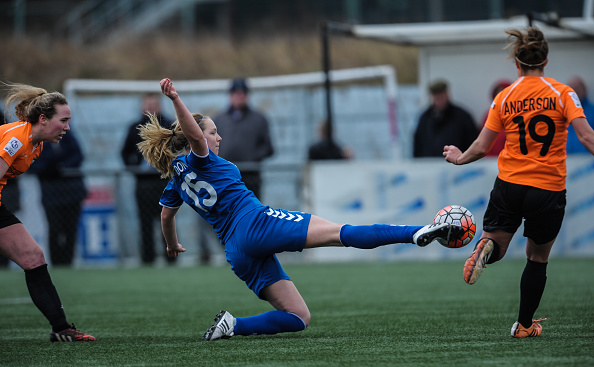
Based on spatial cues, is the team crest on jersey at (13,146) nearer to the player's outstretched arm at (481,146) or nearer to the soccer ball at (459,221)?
the soccer ball at (459,221)

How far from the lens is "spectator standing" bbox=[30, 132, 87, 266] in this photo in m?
11.6

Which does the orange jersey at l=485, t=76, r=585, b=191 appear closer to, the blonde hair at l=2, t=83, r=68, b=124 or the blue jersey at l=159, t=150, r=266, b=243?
the blue jersey at l=159, t=150, r=266, b=243

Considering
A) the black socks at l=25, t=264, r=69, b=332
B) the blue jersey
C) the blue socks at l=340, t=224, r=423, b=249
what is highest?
the blue jersey

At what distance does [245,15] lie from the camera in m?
22.2

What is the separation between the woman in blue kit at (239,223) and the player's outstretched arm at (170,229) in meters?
0.01

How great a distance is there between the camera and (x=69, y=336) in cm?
531

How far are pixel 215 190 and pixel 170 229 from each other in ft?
1.96

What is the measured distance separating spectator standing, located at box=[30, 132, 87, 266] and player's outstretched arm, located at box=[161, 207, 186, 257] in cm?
648

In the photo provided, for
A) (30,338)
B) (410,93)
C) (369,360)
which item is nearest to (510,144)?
(369,360)

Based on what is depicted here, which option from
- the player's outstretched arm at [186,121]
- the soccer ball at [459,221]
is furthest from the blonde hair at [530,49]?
the player's outstretched arm at [186,121]

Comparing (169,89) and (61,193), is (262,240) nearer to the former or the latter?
(169,89)

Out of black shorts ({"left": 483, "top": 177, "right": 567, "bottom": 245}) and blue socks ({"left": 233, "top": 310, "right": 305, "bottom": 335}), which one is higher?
black shorts ({"left": 483, "top": 177, "right": 567, "bottom": 245})

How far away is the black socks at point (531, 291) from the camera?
479 centimetres

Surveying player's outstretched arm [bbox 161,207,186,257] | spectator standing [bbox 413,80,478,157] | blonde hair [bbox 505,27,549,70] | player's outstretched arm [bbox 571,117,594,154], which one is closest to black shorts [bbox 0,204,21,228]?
player's outstretched arm [bbox 161,207,186,257]
